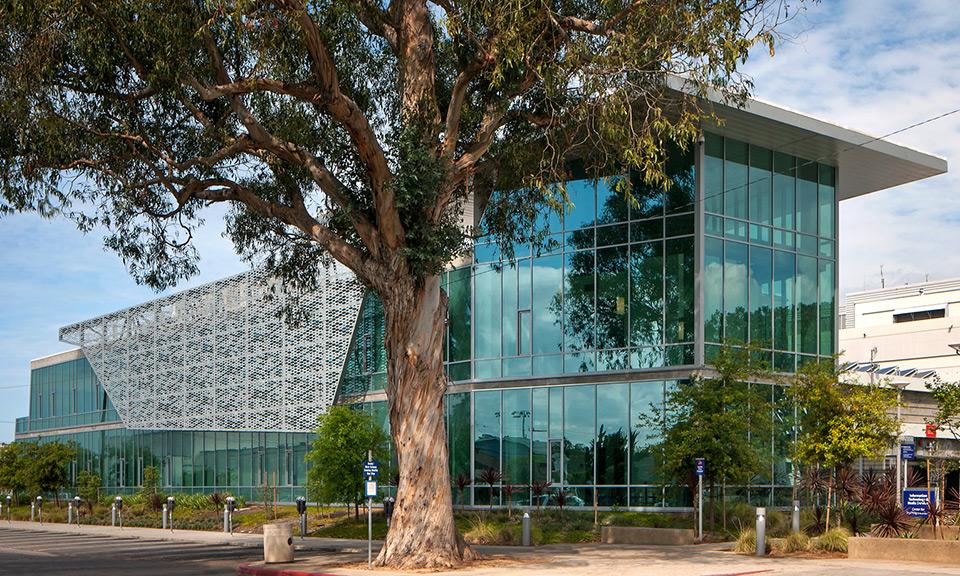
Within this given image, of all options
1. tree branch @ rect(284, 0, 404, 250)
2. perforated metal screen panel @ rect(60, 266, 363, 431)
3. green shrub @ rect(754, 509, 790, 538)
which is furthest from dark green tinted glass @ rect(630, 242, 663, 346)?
perforated metal screen panel @ rect(60, 266, 363, 431)

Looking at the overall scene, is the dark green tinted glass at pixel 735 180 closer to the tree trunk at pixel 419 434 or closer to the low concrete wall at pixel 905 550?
the low concrete wall at pixel 905 550

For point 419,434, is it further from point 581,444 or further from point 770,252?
point 770,252

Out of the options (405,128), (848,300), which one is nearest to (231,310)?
(405,128)

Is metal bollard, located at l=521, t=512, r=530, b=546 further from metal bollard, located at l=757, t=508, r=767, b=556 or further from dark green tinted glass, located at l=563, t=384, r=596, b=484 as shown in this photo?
dark green tinted glass, located at l=563, t=384, r=596, b=484

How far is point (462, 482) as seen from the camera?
124ft

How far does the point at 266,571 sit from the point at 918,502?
47.7 feet

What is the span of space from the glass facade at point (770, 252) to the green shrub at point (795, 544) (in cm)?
811

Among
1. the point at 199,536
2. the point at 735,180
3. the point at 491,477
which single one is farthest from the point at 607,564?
the point at 199,536

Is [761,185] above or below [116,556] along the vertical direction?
above

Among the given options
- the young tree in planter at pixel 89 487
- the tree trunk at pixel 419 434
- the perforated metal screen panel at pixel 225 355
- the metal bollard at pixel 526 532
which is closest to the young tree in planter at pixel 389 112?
the tree trunk at pixel 419 434

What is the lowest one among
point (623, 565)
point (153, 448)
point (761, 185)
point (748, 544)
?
point (153, 448)

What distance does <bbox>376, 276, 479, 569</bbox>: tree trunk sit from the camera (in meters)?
22.6

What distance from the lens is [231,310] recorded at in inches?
2121

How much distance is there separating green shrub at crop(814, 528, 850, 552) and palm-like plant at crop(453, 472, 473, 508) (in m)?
15.8
